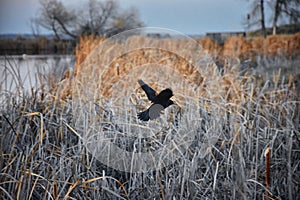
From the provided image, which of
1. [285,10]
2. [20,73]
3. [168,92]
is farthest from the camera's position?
[285,10]

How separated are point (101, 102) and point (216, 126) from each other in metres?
0.50

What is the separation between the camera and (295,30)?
4.93 m

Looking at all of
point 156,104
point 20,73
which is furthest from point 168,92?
point 20,73

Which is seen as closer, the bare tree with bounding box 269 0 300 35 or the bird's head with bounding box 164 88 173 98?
the bird's head with bounding box 164 88 173 98

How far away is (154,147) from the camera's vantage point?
1.22 meters

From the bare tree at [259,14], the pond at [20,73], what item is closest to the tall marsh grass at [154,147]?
the pond at [20,73]

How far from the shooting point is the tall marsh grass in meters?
0.94

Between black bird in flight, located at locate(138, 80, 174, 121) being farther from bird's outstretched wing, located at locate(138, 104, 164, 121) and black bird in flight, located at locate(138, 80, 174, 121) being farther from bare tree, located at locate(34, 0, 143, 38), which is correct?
bare tree, located at locate(34, 0, 143, 38)

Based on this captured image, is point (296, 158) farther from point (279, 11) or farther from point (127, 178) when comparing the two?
point (279, 11)

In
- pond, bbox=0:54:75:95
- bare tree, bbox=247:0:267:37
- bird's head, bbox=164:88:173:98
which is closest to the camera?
bird's head, bbox=164:88:173:98

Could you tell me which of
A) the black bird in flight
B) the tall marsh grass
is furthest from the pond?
the black bird in flight

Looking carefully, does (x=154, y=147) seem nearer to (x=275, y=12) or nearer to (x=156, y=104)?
(x=156, y=104)

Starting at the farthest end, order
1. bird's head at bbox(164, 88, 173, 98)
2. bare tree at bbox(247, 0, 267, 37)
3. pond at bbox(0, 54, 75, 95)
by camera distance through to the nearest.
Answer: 1. bare tree at bbox(247, 0, 267, 37)
2. pond at bbox(0, 54, 75, 95)
3. bird's head at bbox(164, 88, 173, 98)

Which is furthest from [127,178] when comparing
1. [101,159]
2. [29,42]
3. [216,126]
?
[29,42]
